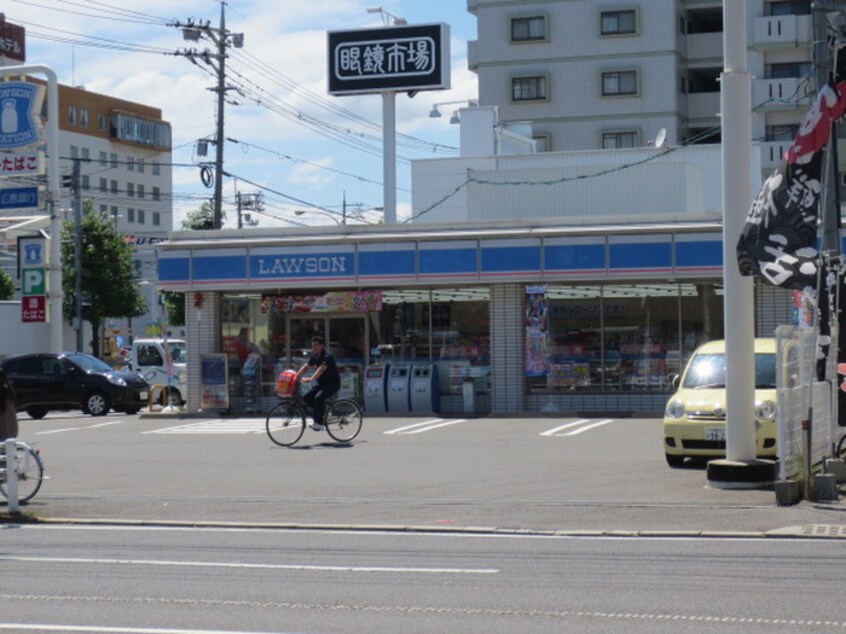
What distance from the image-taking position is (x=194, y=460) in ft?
68.0

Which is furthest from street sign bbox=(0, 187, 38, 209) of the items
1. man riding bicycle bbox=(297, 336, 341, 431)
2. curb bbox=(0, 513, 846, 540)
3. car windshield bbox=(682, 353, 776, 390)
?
car windshield bbox=(682, 353, 776, 390)

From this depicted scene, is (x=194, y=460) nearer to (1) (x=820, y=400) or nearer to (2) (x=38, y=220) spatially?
(1) (x=820, y=400)

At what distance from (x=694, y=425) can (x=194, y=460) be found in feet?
26.3

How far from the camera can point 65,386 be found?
3400 cm

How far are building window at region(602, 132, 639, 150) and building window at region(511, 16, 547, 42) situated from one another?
5.13 m

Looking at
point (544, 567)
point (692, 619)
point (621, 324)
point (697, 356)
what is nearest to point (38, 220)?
point (621, 324)

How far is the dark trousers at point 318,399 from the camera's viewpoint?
22.1 metres

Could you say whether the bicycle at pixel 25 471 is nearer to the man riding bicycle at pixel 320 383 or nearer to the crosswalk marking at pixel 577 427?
the man riding bicycle at pixel 320 383

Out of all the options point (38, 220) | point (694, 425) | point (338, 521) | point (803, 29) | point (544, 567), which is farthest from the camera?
point (803, 29)

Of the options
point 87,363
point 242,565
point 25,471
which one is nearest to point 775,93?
point 87,363

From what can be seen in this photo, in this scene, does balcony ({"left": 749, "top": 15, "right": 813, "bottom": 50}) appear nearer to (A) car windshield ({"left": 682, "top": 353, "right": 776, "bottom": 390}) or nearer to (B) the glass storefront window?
(B) the glass storefront window

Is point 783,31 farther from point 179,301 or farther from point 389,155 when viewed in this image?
point 179,301

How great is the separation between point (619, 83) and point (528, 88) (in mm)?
4028

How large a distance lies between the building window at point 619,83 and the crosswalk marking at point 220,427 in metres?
31.3
